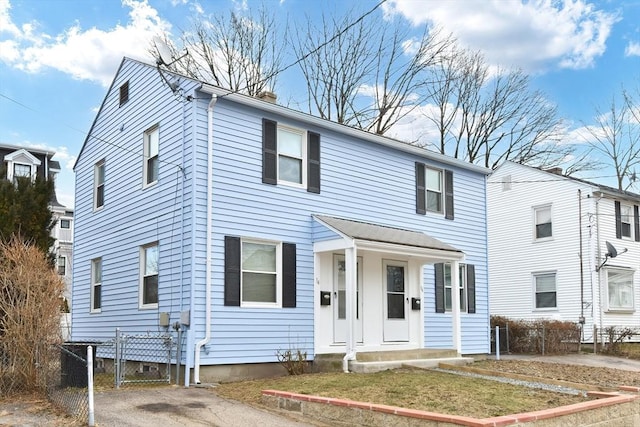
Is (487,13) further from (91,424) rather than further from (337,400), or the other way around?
(91,424)

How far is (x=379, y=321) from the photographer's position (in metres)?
14.8

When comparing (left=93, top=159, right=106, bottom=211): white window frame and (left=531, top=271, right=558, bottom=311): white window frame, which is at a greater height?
(left=93, top=159, right=106, bottom=211): white window frame

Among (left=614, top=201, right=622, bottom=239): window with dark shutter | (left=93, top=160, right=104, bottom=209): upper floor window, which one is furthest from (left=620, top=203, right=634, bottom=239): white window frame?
(left=93, top=160, right=104, bottom=209): upper floor window

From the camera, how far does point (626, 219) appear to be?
25094mm

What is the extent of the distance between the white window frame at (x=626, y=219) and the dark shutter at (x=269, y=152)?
17158mm

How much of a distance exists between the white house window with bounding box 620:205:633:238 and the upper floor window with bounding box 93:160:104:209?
63.5ft

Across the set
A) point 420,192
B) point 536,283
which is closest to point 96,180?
point 420,192

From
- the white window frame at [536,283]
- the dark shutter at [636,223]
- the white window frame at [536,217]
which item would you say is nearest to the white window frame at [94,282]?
the white window frame at [536,283]

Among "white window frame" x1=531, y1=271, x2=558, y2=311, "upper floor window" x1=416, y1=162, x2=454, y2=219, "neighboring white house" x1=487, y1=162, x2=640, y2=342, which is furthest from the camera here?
"white window frame" x1=531, y1=271, x2=558, y2=311

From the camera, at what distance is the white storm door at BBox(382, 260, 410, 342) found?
590 inches

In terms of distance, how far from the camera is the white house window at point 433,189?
17109mm

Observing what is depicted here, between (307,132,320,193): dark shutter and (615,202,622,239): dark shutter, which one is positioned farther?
(615,202,622,239): dark shutter

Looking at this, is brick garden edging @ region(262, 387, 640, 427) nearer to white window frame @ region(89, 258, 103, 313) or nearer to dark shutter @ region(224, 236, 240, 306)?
dark shutter @ region(224, 236, 240, 306)

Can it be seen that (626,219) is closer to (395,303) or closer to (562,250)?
(562,250)
